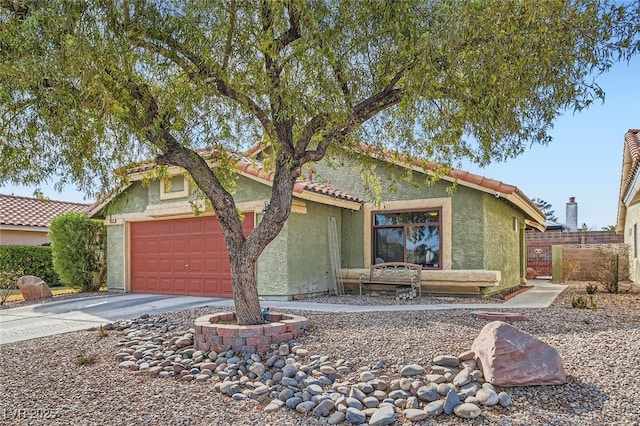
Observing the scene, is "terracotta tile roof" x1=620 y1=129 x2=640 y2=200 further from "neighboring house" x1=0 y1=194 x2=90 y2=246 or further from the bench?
"neighboring house" x1=0 y1=194 x2=90 y2=246

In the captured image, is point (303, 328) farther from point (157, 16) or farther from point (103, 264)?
A: point (103, 264)

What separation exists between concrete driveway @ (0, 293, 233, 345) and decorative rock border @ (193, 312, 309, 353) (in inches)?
139

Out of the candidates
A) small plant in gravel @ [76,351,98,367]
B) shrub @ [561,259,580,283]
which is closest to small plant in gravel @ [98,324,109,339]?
small plant in gravel @ [76,351,98,367]

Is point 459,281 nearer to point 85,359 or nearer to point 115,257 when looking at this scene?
point 85,359

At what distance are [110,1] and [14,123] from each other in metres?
2.31

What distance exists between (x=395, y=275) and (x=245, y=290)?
20.6ft

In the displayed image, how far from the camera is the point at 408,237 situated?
13188 millimetres

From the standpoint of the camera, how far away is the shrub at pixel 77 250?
15.4 m

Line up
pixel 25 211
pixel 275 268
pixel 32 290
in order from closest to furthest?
pixel 275 268, pixel 32 290, pixel 25 211

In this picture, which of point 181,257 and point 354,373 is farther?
point 181,257

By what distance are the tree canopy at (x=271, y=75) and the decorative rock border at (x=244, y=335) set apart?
484 millimetres

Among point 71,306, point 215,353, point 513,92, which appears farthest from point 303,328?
point 71,306

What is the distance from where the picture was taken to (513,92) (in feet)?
21.0

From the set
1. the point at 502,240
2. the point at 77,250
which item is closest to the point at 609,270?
the point at 502,240
